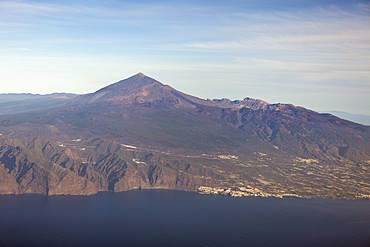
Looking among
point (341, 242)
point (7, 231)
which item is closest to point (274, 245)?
point (341, 242)

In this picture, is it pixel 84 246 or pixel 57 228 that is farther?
pixel 57 228

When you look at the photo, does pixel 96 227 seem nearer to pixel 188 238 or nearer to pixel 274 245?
pixel 188 238

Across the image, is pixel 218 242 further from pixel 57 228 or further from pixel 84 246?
pixel 57 228

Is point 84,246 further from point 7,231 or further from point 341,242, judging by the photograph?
point 341,242

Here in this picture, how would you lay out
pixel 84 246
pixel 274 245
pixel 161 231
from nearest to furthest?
pixel 84 246
pixel 274 245
pixel 161 231

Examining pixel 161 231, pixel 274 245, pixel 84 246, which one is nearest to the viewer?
pixel 84 246

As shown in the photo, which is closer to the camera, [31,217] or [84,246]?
[84,246]

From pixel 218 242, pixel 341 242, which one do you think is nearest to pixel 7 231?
pixel 218 242

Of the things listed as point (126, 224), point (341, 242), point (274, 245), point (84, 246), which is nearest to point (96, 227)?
point (126, 224)
